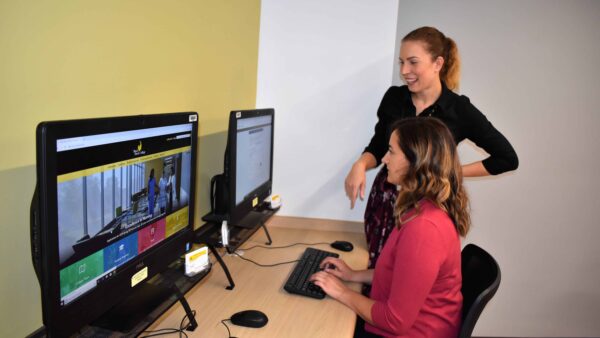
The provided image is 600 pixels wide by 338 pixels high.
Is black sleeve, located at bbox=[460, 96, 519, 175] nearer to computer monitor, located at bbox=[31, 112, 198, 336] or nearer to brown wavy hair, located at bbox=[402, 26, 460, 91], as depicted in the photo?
brown wavy hair, located at bbox=[402, 26, 460, 91]

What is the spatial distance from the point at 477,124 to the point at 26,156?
1696mm

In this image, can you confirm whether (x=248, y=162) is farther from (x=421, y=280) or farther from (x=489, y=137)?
(x=489, y=137)

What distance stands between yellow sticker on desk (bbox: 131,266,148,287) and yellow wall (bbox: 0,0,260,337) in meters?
0.22

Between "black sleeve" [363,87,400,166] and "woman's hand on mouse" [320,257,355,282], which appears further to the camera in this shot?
"black sleeve" [363,87,400,166]

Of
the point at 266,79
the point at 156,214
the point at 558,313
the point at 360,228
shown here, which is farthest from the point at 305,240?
the point at 558,313

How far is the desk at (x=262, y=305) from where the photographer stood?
1.27m

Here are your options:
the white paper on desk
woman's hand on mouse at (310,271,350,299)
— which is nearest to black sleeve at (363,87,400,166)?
woman's hand on mouse at (310,271,350,299)

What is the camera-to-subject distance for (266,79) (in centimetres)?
246

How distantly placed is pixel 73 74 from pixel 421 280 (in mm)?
1035

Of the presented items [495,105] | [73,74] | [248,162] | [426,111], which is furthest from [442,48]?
[73,74]

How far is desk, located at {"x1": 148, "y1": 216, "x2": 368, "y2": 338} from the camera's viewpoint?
1.27m

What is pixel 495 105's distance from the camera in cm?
257

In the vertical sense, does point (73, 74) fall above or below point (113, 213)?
above

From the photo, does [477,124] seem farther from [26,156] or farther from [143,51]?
[26,156]
